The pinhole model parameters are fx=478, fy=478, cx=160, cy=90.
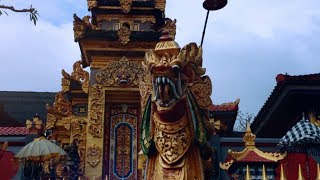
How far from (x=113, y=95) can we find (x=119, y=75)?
70cm

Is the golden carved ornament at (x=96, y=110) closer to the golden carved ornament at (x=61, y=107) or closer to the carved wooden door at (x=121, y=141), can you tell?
the carved wooden door at (x=121, y=141)

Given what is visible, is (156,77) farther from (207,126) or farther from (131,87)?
(131,87)

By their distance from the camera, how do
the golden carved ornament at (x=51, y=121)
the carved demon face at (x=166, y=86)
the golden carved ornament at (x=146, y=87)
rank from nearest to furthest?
the carved demon face at (x=166, y=86), the golden carved ornament at (x=146, y=87), the golden carved ornament at (x=51, y=121)

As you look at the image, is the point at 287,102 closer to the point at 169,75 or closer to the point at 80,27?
the point at 80,27

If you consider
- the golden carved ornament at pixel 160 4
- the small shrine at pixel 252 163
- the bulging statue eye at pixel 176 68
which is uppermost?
the golden carved ornament at pixel 160 4

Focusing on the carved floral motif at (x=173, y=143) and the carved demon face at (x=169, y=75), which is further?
the carved floral motif at (x=173, y=143)

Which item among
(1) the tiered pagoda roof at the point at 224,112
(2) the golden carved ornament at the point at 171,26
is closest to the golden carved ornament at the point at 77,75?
(2) the golden carved ornament at the point at 171,26

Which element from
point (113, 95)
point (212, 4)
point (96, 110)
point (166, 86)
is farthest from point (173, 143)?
point (113, 95)

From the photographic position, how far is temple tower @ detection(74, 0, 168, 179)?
14.8 metres

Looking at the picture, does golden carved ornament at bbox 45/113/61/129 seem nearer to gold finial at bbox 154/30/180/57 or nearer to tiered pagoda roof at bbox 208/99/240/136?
tiered pagoda roof at bbox 208/99/240/136

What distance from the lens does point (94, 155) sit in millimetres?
14547

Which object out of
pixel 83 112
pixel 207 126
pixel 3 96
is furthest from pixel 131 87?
pixel 3 96

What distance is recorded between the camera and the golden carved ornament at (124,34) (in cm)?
1527

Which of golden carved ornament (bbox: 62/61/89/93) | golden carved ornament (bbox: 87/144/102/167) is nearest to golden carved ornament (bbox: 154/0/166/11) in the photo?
golden carved ornament (bbox: 62/61/89/93)
